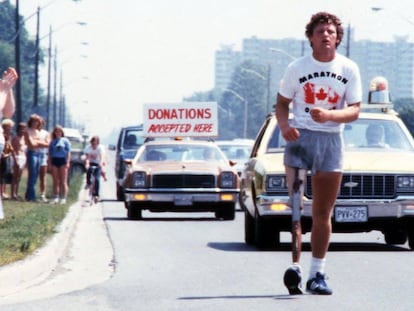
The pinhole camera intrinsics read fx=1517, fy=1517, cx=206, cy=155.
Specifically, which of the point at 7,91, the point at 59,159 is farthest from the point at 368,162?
the point at 59,159

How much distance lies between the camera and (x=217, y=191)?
24.7 metres

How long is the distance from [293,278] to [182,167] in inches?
568

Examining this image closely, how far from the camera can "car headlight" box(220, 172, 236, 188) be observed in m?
24.8

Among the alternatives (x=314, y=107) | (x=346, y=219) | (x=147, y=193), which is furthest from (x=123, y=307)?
(x=147, y=193)

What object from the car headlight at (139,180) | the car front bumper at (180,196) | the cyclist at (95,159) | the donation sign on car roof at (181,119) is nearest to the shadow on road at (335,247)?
the car front bumper at (180,196)

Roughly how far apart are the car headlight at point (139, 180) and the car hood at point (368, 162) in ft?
25.0

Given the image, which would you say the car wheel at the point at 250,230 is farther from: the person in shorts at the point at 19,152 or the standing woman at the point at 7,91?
the person in shorts at the point at 19,152

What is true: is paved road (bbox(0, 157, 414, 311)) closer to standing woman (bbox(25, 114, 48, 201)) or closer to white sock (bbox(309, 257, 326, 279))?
white sock (bbox(309, 257, 326, 279))

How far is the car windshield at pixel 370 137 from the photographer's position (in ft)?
56.2

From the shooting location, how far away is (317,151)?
1061 cm

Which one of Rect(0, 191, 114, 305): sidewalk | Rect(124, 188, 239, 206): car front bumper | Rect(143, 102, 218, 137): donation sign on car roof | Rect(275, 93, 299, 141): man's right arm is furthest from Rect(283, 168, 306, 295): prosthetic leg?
Rect(143, 102, 218, 137): donation sign on car roof

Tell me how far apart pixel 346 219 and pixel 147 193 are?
8958 mm

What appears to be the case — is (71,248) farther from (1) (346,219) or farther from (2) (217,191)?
(2) (217,191)

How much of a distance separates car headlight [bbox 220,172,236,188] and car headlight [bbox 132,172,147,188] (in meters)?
1.27
